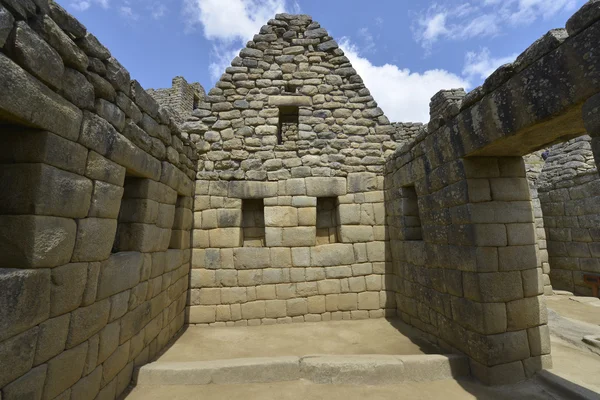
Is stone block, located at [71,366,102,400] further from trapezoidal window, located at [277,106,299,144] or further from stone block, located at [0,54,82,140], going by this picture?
trapezoidal window, located at [277,106,299,144]

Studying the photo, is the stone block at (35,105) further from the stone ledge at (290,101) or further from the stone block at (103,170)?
the stone ledge at (290,101)

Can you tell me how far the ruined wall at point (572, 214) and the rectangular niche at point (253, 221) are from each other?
7.97m

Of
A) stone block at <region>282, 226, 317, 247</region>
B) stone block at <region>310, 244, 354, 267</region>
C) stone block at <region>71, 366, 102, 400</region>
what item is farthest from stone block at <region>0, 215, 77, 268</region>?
stone block at <region>310, 244, 354, 267</region>

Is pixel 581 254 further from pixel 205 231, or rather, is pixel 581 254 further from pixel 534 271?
pixel 205 231

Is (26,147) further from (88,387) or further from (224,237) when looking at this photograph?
(224,237)

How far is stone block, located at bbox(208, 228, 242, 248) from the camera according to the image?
206 inches

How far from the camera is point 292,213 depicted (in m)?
5.42

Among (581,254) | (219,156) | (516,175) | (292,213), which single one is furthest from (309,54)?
(581,254)

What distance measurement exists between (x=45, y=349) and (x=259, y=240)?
3727 millimetres

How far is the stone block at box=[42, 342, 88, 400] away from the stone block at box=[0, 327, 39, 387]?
0.21 meters

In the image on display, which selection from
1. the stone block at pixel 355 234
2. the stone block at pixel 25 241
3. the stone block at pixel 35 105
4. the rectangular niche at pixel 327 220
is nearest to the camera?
the stone block at pixel 35 105

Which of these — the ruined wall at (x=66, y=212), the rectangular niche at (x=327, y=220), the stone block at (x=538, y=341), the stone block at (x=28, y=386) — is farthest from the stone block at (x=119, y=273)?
the stone block at (x=538, y=341)

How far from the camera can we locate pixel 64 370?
6.91 ft

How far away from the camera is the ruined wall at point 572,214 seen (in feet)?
22.3
